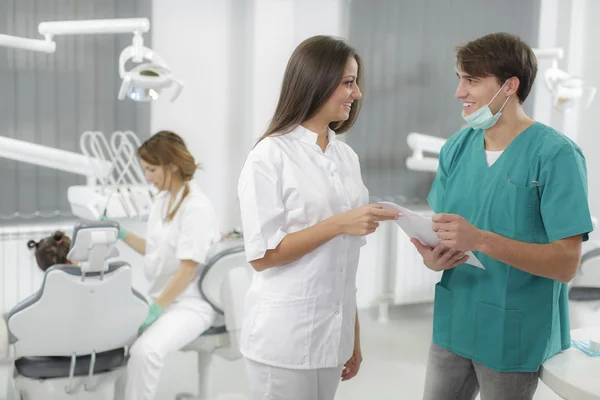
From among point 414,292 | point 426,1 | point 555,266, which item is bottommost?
point 414,292

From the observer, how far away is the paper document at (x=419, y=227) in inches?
52.3

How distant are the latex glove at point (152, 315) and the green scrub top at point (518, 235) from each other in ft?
3.83

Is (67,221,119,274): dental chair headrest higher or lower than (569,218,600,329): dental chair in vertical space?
higher

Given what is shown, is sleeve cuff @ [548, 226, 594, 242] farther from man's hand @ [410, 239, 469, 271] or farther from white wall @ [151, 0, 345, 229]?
white wall @ [151, 0, 345, 229]

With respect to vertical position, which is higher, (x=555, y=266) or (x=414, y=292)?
(x=555, y=266)

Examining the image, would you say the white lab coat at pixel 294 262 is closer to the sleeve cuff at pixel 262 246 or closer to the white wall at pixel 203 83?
the sleeve cuff at pixel 262 246

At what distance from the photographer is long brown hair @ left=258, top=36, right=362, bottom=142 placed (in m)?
1.41

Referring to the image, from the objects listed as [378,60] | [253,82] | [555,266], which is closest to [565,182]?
[555,266]

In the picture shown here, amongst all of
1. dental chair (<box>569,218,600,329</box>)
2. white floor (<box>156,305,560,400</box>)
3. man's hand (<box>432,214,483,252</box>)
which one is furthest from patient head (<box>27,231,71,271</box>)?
dental chair (<box>569,218,600,329</box>)

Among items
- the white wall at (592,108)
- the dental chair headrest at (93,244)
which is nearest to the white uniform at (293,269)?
the dental chair headrest at (93,244)

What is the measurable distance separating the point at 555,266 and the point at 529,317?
147mm

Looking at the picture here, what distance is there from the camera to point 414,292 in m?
4.15

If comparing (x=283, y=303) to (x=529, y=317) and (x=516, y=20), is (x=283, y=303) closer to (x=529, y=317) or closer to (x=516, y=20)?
(x=529, y=317)

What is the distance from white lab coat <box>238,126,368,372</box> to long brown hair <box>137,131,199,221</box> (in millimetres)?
1109
